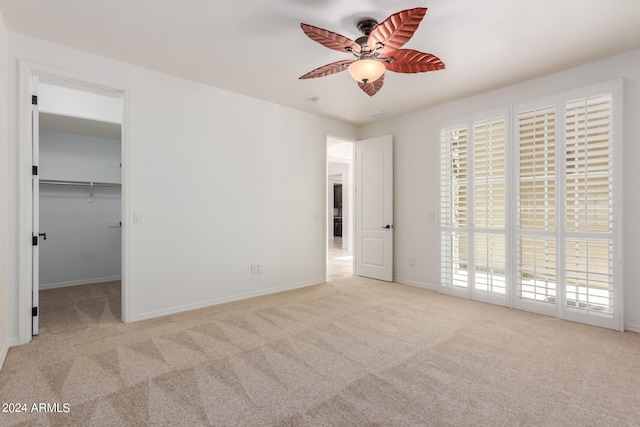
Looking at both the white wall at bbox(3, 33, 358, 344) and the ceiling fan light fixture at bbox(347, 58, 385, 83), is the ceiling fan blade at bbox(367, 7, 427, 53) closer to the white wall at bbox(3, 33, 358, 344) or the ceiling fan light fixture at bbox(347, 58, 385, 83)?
the ceiling fan light fixture at bbox(347, 58, 385, 83)

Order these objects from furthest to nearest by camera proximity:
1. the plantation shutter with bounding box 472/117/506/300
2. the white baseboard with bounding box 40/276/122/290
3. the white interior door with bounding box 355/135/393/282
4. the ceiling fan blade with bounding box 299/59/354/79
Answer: the white interior door with bounding box 355/135/393/282 → the white baseboard with bounding box 40/276/122/290 → the plantation shutter with bounding box 472/117/506/300 → the ceiling fan blade with bounding box 299/59/354/79

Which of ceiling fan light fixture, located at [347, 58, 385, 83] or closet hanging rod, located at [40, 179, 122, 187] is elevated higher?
ceiling fan light fixture, located at [347, 58, 385, 83]

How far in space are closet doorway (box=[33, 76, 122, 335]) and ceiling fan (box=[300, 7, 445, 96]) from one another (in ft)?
12.0

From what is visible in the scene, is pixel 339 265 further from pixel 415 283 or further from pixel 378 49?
pixel 378 49

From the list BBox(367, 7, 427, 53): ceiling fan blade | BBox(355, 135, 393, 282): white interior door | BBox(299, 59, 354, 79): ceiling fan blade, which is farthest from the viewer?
BBox(355, 135, 393, 282): white interior door

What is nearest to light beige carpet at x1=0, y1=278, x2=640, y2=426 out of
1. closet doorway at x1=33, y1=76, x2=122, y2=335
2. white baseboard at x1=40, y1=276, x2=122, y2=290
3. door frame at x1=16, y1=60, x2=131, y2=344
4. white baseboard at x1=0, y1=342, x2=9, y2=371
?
white baseboard at x1=0, y1=342, x2=9, y2=371

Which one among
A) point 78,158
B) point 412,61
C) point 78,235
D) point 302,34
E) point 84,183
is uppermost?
point 302,34

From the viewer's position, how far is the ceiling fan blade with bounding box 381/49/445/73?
Answer: 252cm

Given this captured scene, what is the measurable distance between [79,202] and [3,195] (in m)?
2.96

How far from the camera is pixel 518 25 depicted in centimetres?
271

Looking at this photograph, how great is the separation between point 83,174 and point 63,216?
728 mm

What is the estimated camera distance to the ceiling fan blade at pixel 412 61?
2.52 metres

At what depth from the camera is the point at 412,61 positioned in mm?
2623

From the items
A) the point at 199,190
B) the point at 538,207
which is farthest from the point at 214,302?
the point at 538,207
